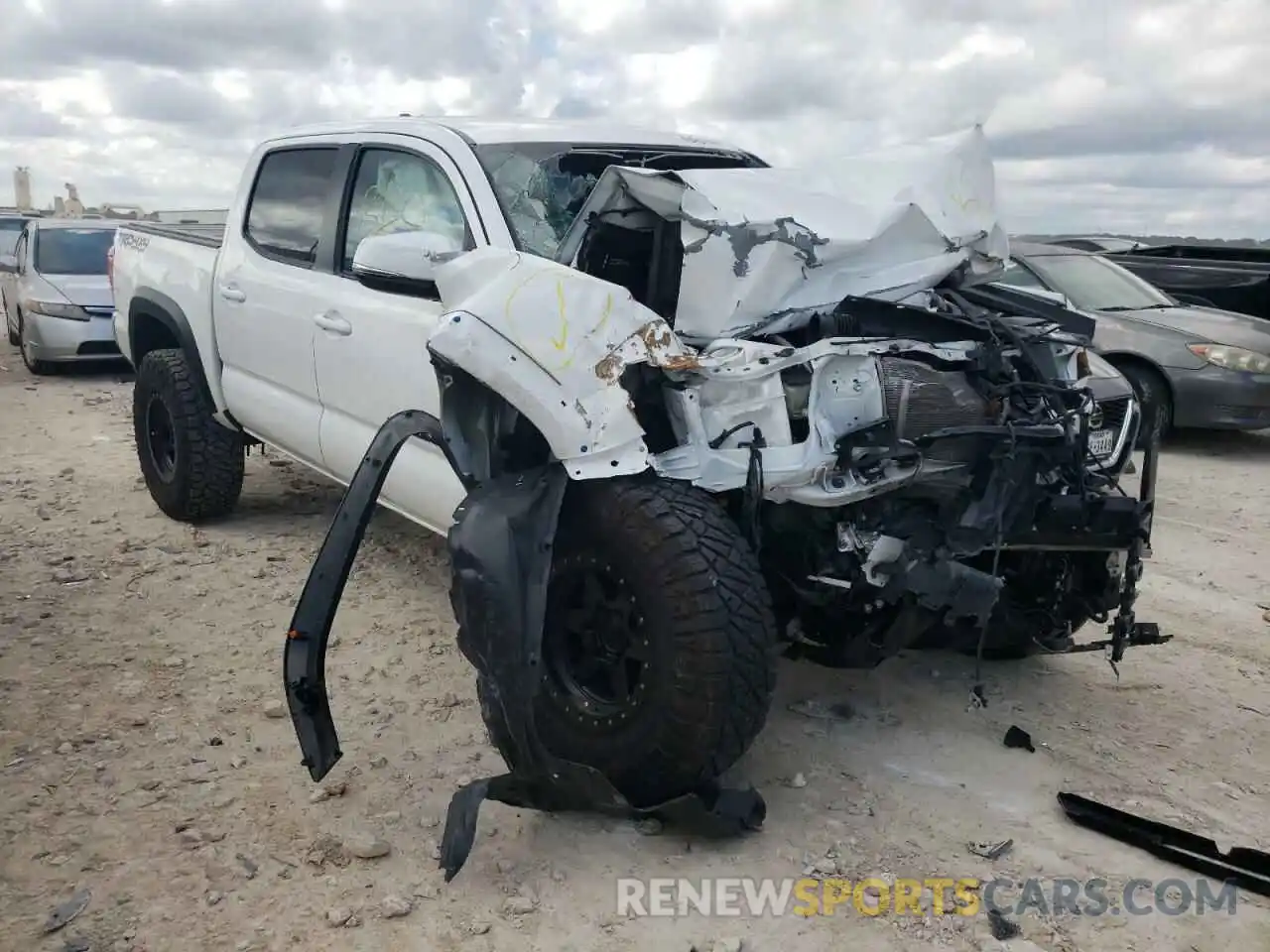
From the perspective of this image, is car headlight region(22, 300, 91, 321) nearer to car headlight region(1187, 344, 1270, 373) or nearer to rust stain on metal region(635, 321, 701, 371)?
rust stain on metal region(635, 321, 701, 371)

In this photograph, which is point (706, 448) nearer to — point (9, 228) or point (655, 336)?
point (655, 336)

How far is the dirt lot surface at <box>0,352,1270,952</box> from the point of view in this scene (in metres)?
2.69

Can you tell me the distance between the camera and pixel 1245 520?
631 centimetres

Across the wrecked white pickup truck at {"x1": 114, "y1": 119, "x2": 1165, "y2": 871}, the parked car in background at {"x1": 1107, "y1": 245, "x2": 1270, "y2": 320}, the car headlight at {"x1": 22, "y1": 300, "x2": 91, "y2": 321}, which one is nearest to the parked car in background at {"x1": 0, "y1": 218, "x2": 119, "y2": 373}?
the car headlight at {"x1": 22, "y1": 300, "x2": 91, "y2": 321}

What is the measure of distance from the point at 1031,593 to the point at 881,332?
110cm

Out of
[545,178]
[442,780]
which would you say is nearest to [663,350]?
[545,178]

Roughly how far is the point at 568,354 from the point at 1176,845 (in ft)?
6.89

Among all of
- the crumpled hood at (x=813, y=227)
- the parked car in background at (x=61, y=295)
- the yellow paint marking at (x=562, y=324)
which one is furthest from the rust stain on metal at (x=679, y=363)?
the parked car in background at (x=61, y=295)

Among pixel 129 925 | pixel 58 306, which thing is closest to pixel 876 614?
pixel 129 925

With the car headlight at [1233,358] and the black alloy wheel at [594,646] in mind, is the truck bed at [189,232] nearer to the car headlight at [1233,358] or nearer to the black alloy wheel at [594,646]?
the black alloy wheel at [594,646]

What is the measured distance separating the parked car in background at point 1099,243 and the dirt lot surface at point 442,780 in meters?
9.11

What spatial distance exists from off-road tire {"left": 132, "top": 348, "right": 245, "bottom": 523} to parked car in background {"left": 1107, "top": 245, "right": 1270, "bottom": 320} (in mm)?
8137

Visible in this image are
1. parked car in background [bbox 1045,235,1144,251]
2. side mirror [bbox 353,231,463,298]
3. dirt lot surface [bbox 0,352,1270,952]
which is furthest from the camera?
parked car in background [bbox 1045,235,1144,251]

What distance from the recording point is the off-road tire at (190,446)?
5559mm
